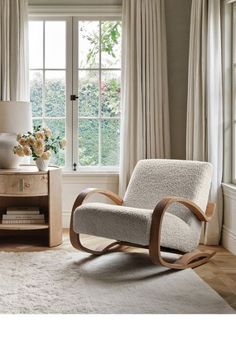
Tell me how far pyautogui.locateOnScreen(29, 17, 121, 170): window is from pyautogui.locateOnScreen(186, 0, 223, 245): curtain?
0.86 meters

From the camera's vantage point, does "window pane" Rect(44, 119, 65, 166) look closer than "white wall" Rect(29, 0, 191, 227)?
No

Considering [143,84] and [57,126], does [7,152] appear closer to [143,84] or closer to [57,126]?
[57,126]

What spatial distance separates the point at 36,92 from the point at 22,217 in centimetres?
141

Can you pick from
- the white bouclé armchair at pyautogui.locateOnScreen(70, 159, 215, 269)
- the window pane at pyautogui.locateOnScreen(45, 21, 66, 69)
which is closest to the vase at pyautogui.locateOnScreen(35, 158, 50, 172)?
the white bouclé armchair at pyautogui.locateOnScreen(70, 159, 215, 269)

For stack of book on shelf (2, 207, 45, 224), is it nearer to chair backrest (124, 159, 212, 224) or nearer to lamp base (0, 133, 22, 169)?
lamp base (0, 133, 22, 169)

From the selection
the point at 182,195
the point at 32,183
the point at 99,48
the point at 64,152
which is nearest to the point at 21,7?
the point at 99,48

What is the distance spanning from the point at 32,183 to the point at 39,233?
0.83 meters

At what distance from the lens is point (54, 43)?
5035 millimetres

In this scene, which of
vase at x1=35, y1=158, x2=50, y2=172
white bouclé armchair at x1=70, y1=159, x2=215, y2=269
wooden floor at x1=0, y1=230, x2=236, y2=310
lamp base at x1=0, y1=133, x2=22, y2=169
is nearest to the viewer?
wooden floor at x1=0, y1=230, x2=236, y2=310

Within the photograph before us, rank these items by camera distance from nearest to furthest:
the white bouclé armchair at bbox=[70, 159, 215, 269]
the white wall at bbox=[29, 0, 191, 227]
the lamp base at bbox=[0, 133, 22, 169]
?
the white bouclé armchair at bbox=[70, 159, 215, 269], the lamp base at bbox=[0, 133, 22, 169], the white wall at bbox=[29, 0, 191, 227]

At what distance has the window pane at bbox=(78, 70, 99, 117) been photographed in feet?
16.7

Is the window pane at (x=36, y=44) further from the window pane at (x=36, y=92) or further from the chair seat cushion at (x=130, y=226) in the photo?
the chair seat cushion at (x=130, y=226)

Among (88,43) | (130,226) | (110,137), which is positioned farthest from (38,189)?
(88,43)
